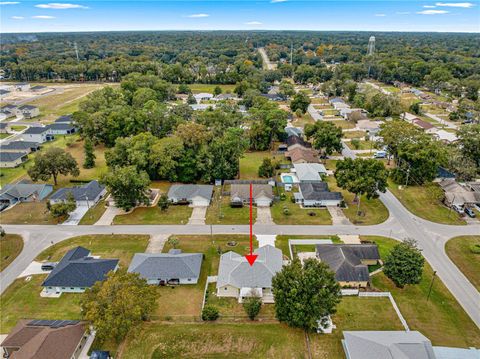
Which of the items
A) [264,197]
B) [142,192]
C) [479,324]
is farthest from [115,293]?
[479,324]

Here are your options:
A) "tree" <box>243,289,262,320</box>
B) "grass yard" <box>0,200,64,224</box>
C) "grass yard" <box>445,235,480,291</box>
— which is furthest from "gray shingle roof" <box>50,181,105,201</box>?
"grass yard" <box>445,235,480,291</box>

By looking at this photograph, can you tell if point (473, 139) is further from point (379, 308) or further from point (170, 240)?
point (170, 240)

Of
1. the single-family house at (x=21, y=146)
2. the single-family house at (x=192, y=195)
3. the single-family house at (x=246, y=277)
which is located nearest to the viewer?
the single-family house at (x=246, y=277)

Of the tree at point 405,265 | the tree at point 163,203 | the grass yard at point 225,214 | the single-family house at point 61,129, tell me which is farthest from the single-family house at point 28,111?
the tree at point 405,265

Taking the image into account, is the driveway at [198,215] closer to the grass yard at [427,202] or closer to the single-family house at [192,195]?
the single-family house at [192,195]

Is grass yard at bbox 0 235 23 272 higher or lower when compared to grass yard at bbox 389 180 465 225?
lower

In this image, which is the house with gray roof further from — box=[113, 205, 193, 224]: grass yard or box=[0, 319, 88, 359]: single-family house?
box=[113, 205, 193, 224]: grass yard

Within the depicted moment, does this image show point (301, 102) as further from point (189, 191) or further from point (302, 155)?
point (189, 191)
